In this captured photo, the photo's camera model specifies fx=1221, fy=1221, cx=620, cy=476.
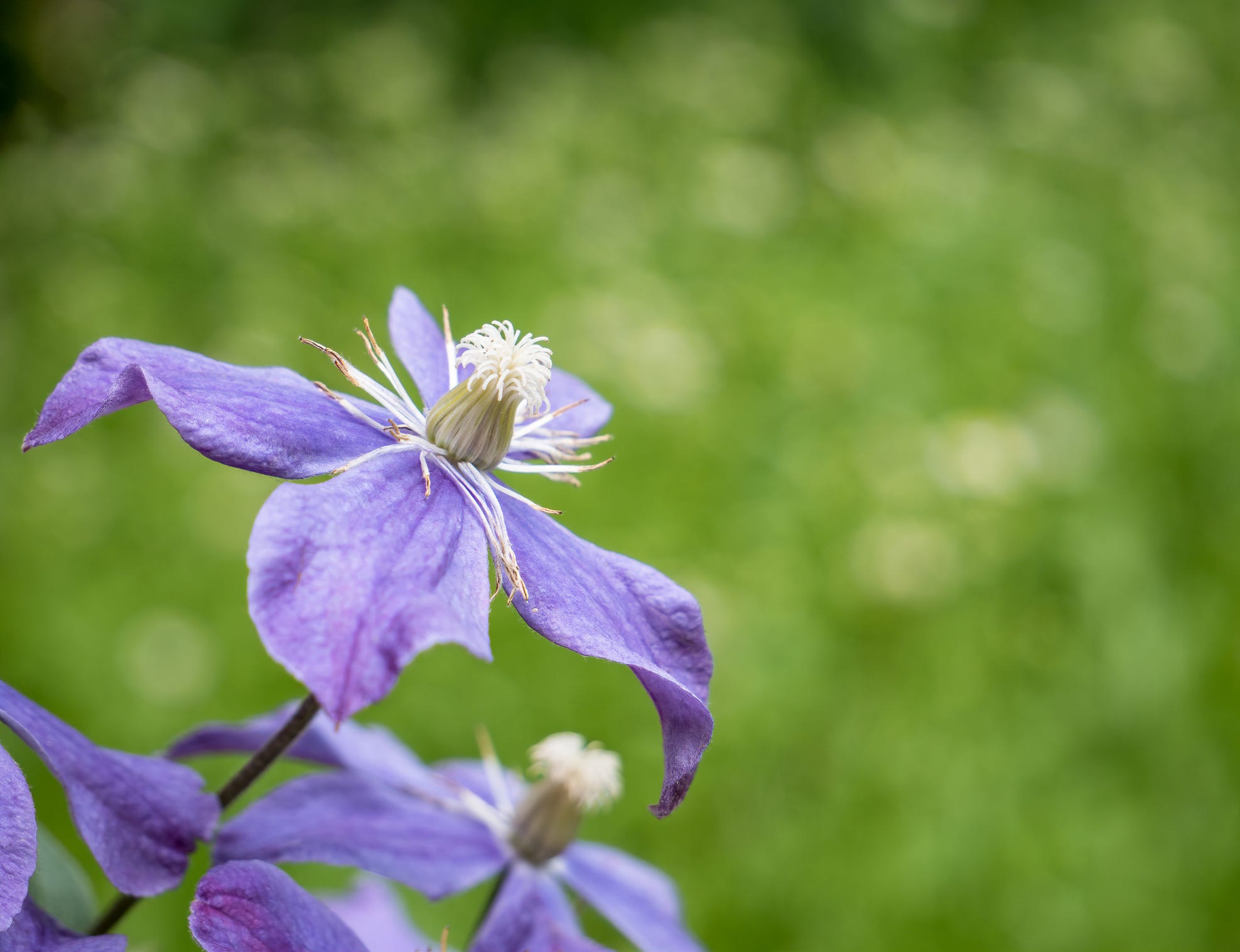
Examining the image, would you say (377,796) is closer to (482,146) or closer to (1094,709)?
(1094,709)

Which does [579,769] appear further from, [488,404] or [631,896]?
[488,404]

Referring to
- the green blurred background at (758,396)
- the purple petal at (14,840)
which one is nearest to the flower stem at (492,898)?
the purple petal at (14,840)

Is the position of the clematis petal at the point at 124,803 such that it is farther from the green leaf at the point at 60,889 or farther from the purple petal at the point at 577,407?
the purple petal at the point at 577,407

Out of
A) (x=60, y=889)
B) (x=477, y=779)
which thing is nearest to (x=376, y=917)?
(x=477, y=779)

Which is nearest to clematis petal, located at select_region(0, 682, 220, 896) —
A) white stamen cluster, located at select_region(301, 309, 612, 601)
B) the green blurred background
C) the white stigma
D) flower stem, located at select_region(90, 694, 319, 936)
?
flower stem, located at select_region(90, 694, 319, 936)

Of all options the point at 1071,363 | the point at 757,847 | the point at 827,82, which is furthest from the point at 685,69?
the point at 757,847

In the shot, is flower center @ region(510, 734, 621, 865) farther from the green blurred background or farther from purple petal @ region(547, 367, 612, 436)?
the green blurred background
